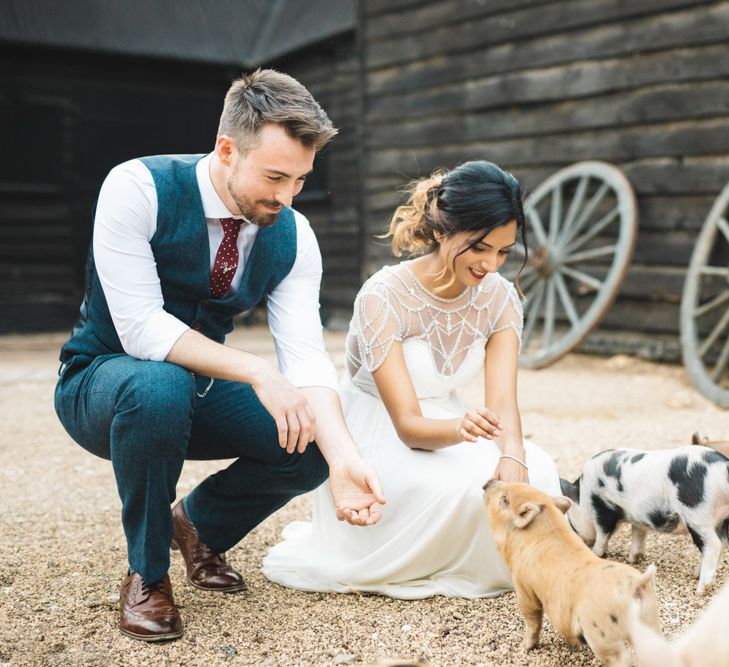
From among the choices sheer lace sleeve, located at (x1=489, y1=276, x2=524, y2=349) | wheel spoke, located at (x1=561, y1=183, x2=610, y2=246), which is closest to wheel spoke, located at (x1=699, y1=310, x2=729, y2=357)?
wheel spoke, located at (x1=561, y1=183, x2=610, y2=246)

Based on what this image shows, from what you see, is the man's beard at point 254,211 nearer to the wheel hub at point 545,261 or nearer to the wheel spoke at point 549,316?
the wheel spoke at point 549,316

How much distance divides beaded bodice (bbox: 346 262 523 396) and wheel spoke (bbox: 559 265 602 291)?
12.7 ft

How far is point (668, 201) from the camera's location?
6.75m

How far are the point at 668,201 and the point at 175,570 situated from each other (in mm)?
5033

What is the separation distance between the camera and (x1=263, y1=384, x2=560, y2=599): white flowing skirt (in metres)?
2.78

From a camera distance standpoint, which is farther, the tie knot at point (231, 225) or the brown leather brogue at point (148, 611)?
the tie knot at point (231, 225)

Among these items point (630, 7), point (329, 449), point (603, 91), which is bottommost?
point (329, 449)

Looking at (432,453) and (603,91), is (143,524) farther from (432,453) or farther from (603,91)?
(603,91)

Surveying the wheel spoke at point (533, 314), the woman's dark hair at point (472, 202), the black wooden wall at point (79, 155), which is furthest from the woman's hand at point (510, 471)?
the black wooden wall at point (79, 155)

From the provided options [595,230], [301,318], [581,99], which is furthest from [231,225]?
[581,99]

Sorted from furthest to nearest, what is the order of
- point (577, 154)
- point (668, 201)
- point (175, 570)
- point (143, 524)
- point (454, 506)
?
point (577, 154), point (668, 201), point (175, 570), point (454, 506), point (143, 524)

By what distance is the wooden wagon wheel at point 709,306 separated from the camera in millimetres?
5770

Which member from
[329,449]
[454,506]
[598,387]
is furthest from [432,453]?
[598,387]

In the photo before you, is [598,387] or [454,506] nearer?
[454,506]
